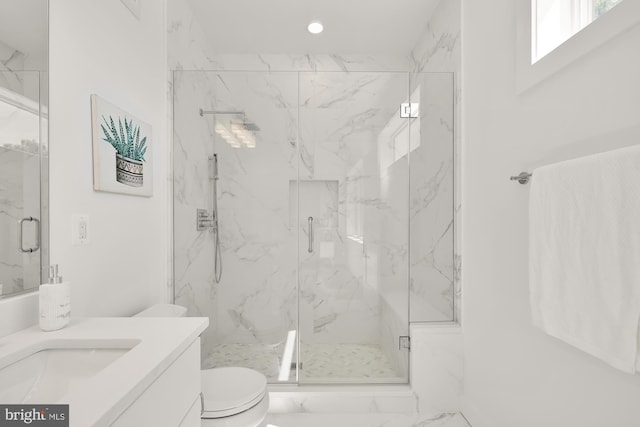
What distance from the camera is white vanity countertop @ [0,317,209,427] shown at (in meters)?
0.59

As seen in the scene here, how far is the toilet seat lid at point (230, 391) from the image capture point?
50.9 inches

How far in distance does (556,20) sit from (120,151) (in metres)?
1.98

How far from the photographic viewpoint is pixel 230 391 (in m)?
1.41

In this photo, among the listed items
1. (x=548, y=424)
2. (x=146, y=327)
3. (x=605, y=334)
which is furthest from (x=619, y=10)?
(x=146, y=327)

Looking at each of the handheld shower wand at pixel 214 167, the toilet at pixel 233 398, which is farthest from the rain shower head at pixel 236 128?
the toilet at pixel 233 398

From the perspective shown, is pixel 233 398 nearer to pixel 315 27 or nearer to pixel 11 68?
pixel 11 68

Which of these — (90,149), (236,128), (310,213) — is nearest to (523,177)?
(310,213)

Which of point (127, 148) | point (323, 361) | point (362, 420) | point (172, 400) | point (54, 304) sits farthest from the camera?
point (323, 361)

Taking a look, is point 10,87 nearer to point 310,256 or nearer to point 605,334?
point 310,256

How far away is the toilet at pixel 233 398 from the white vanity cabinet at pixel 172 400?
0.32 meters

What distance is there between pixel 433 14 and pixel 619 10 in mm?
1704

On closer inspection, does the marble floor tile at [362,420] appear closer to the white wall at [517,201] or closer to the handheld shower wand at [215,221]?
the white wall at [517,201]

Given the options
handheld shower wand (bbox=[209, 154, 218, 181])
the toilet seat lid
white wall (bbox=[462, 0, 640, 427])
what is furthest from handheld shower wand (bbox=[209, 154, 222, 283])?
white wall (bbox=[462, 0, 640, 427])

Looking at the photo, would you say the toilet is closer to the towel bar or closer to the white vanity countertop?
the white vanity countertop
